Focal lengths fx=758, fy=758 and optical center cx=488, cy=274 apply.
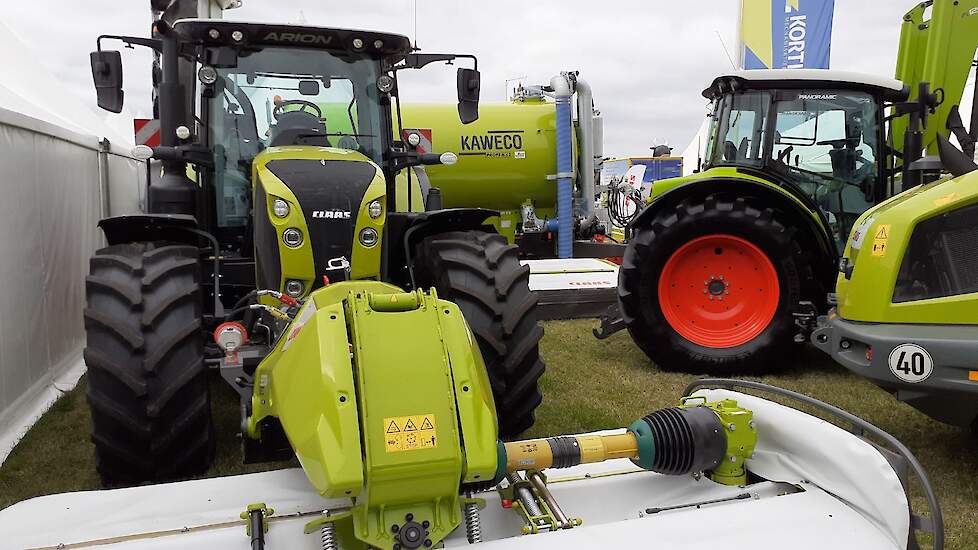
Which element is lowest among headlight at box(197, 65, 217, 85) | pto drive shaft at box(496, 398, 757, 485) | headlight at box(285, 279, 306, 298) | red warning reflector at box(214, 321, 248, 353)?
pto drive shaft at box(496, 398, 757, 485)

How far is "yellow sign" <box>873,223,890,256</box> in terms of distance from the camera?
3.64 m

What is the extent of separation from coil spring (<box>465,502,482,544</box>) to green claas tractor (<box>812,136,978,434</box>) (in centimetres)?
224

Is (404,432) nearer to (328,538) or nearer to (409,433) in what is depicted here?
(409,433)

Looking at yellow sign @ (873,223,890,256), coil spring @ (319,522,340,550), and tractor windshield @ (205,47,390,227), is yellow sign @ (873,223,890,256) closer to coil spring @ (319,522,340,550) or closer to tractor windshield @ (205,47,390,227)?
tractor windshield @ (205,47,390,227)

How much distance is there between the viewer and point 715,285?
5.69 meters

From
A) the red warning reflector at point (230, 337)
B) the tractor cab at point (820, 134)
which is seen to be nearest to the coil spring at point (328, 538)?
the red warning reflector at point (230, 337)

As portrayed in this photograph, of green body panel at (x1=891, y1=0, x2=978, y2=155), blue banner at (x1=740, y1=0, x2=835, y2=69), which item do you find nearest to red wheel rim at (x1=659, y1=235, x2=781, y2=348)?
green body panel at (x1=891, y1=0, x2=978, y2=155)

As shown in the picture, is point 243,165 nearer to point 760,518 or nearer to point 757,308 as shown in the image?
point 760,518

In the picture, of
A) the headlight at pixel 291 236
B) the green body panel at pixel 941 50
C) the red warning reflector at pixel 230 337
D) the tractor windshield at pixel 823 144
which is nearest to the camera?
the red warning reflector at pixel 230 337

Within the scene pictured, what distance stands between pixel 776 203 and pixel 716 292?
0.78m

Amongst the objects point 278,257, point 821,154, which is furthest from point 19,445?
point 821,154

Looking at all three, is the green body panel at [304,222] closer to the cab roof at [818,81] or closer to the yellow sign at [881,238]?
the yellow sign at [881,238]

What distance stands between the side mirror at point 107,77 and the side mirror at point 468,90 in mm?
1851

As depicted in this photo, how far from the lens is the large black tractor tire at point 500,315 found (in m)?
3.60
